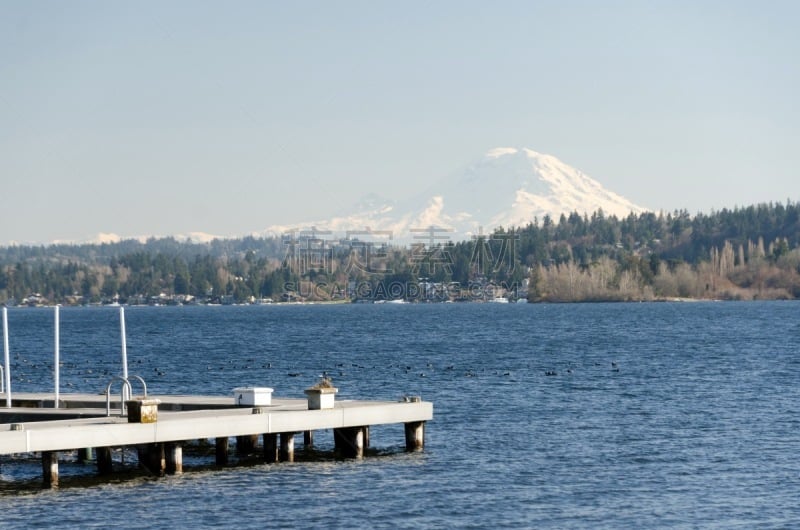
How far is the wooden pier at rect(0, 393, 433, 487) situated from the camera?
39.7 m

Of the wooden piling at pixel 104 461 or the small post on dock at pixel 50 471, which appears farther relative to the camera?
the wooden piling at pixel 104 461

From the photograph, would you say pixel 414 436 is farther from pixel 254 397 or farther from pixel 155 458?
pixel 155 458

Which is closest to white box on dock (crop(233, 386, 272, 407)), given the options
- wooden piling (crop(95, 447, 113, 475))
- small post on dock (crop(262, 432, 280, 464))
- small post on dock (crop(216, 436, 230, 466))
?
small post on dock (crop(262, 432, 280, 464))

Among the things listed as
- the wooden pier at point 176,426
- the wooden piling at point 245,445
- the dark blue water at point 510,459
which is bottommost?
the dark blue water at point 510,459

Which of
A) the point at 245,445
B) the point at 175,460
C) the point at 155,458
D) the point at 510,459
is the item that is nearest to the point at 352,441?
the point at 245,445

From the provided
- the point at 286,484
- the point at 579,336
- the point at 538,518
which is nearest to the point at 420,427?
the point at 286,484

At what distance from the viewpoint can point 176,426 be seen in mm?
41031

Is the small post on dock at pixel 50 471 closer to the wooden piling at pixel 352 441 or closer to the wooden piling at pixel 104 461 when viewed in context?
the wooden piling at pixel 104 461

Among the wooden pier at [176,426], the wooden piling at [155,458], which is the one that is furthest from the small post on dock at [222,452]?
the wooden piling at [155,458]

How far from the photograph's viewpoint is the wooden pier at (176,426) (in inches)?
1563

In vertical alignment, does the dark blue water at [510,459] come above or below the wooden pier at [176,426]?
below

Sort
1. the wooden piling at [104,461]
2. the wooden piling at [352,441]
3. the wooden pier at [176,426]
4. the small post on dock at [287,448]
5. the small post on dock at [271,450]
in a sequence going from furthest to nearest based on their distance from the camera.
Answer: the wooden piling at [352,441], the small post on dock at [271,450], the small post on dock at [287,448], the wooden piling at [104,461], the wooden pier at [176,426]

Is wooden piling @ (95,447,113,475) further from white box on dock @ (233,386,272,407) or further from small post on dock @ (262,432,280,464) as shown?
white box on dock @ (233,386,272,407)

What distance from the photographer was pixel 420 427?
48.2 m
